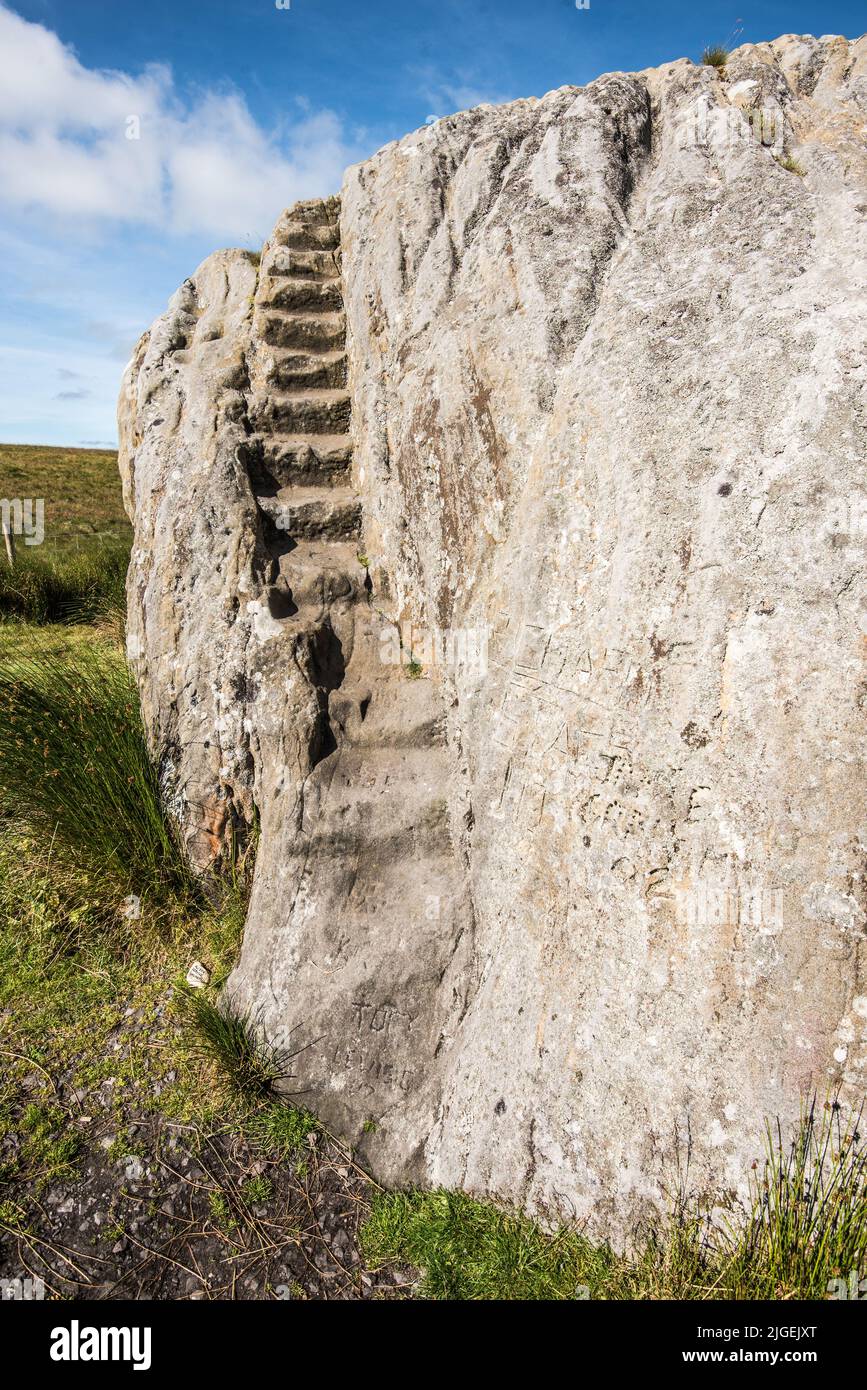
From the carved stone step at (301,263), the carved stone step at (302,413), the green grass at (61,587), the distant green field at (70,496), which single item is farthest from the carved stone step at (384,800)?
the distant green field at (70,496)

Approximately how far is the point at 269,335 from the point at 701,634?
150 inches

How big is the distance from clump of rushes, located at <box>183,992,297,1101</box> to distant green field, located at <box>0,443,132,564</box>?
881 centimetres

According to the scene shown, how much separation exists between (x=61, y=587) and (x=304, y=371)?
649 cm

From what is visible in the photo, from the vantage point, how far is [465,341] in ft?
11.8

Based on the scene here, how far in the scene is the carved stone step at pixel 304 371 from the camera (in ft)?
15.8

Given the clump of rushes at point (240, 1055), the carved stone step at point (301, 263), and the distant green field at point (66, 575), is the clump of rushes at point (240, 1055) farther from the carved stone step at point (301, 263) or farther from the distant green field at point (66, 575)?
the distant green field at point (66, 575)

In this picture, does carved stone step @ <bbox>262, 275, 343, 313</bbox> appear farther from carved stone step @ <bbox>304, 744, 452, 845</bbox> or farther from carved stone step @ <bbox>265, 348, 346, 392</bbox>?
carved stone step @ <bbox>304, 744, 452, 845</bbox>

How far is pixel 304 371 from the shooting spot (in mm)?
4844

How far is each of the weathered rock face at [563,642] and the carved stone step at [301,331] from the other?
277mm

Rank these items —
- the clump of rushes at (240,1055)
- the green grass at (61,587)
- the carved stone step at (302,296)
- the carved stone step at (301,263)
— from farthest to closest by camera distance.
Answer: the green grass at (61,587), the carved stone step at (301,263), the carved stone step at (302,296), the clump of rushes at (240,1055)

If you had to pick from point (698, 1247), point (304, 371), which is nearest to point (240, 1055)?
point (698, 1247)

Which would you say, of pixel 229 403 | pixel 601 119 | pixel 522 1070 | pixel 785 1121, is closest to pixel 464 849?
pixel 522 1070

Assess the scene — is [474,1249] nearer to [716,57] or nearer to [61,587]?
[716,57]

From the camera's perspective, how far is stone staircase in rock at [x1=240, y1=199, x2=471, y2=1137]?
3254mm
